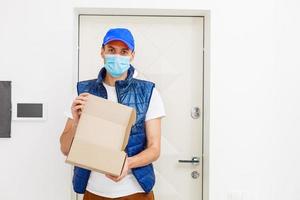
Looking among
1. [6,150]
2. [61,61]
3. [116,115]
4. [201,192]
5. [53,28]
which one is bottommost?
[201,192]

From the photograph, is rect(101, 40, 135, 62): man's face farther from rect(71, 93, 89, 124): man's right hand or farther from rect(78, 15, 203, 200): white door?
rect(78, 15, 203, 200): white door

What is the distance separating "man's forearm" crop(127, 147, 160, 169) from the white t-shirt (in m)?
0.11

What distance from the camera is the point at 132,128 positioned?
5.32ft

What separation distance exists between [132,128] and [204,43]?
95 cm

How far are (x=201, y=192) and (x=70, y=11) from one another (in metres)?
1.48

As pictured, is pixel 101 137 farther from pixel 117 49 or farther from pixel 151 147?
pixel 117 49

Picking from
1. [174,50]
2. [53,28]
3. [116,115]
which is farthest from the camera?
[174,50]

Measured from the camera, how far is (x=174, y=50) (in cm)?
228

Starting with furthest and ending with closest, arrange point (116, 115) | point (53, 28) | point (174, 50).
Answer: point (174, 50) → point (53, 28) → point (116, 115)

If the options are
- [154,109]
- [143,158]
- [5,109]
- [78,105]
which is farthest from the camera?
[5,109]
